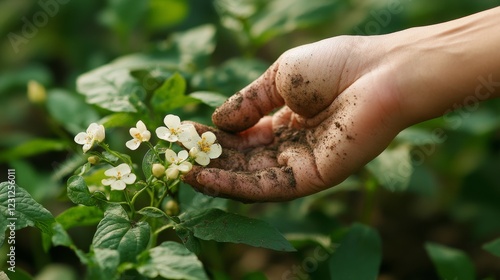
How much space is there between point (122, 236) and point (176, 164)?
0.85 ft

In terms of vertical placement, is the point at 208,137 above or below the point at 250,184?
above

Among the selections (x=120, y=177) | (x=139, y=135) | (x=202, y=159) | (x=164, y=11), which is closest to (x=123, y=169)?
(x=120, y=177)

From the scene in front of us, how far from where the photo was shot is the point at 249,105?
79.5 inches

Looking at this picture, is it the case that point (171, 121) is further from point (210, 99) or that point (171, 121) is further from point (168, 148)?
point (210, 99)

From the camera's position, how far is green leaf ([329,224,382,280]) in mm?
1915

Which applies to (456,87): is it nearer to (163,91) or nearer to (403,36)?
(403,36)

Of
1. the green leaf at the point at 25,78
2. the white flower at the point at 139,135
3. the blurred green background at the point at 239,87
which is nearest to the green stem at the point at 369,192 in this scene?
the blurred green background at the point at 239,87

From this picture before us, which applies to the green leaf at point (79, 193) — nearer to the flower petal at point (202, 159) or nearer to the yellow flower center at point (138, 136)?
the yellow flower center at point (138, 136)

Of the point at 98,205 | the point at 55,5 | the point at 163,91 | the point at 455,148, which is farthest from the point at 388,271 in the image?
the point at 55,5

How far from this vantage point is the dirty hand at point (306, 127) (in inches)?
71.2

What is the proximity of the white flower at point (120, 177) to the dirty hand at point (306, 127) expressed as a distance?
19 cm

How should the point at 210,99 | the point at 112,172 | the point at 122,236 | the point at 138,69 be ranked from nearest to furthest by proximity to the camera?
the point at 122,236 → the point at 112,172 → the point at 210,99 → the point at 138,69

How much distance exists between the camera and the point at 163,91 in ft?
6.89

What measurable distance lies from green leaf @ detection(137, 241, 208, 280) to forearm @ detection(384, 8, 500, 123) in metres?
0.83
